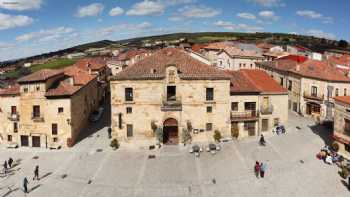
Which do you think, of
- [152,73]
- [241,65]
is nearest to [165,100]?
[152,73]

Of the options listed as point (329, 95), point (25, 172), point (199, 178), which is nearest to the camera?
point (199, 178)

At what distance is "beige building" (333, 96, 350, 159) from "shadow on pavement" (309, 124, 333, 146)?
A: 4031mm

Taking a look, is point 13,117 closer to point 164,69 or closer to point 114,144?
point 114,144

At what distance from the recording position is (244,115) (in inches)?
1820

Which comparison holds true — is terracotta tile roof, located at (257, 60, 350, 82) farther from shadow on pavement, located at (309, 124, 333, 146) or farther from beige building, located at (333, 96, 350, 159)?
beige building, located at (333, 96, 350, 159)

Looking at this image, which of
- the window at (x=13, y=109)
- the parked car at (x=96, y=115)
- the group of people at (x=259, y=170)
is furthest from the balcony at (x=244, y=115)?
the window at (x=13, y=109)

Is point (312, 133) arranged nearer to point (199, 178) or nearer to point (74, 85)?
point (199, 178)

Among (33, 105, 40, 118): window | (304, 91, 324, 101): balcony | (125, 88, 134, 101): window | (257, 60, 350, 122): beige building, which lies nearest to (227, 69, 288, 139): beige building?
(304, 91, 324, 101): balcony

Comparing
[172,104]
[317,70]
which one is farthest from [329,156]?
[317,70]

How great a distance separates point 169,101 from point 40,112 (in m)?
17.3

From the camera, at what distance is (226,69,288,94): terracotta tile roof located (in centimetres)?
4659

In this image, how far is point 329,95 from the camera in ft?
175

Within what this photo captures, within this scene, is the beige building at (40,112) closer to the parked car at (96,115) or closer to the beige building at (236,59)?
the parked car at (96,115)

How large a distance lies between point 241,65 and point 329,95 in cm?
3154
